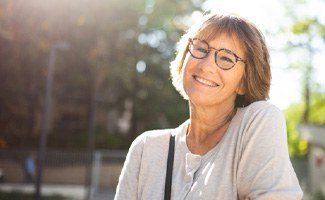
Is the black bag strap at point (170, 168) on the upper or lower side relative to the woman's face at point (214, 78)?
lower

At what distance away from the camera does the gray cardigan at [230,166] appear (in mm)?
1829

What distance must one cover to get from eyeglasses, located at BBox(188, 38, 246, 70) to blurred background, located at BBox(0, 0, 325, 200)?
16.1m

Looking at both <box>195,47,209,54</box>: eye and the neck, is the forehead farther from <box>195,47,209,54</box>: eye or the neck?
the neck

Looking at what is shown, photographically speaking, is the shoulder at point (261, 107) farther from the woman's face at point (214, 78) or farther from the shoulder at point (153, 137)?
the shoulder at point (153, 137)

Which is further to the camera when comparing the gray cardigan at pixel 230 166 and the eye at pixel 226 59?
the eye at pixel 226 59

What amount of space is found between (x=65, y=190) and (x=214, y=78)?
22.5 meters

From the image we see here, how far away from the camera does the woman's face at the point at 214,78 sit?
2.09 m

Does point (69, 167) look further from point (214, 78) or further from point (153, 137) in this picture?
point (214, 78)

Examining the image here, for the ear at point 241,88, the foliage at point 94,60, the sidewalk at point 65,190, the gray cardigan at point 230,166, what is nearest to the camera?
the gray cardigan at point 230,166

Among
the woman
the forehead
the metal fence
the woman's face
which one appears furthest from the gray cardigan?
the metal fence

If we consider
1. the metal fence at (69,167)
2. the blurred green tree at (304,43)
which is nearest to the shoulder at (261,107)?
the metal fence at (69,167)

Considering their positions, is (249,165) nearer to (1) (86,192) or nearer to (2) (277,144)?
(2) (277,144)

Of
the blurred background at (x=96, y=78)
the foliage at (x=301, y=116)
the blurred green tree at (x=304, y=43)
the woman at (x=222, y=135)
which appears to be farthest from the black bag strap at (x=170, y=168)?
the foliage at (x=301, y=116)

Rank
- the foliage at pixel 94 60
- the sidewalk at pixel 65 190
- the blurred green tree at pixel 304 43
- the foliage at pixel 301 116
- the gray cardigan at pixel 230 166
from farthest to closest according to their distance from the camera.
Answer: the foliage at pixel 301 116, the blurred green tree at pixel 304 43, the foliage at pixel 94 60, the sidewalk at pixel 65 190, the gray cardigan at pixel 230 166
